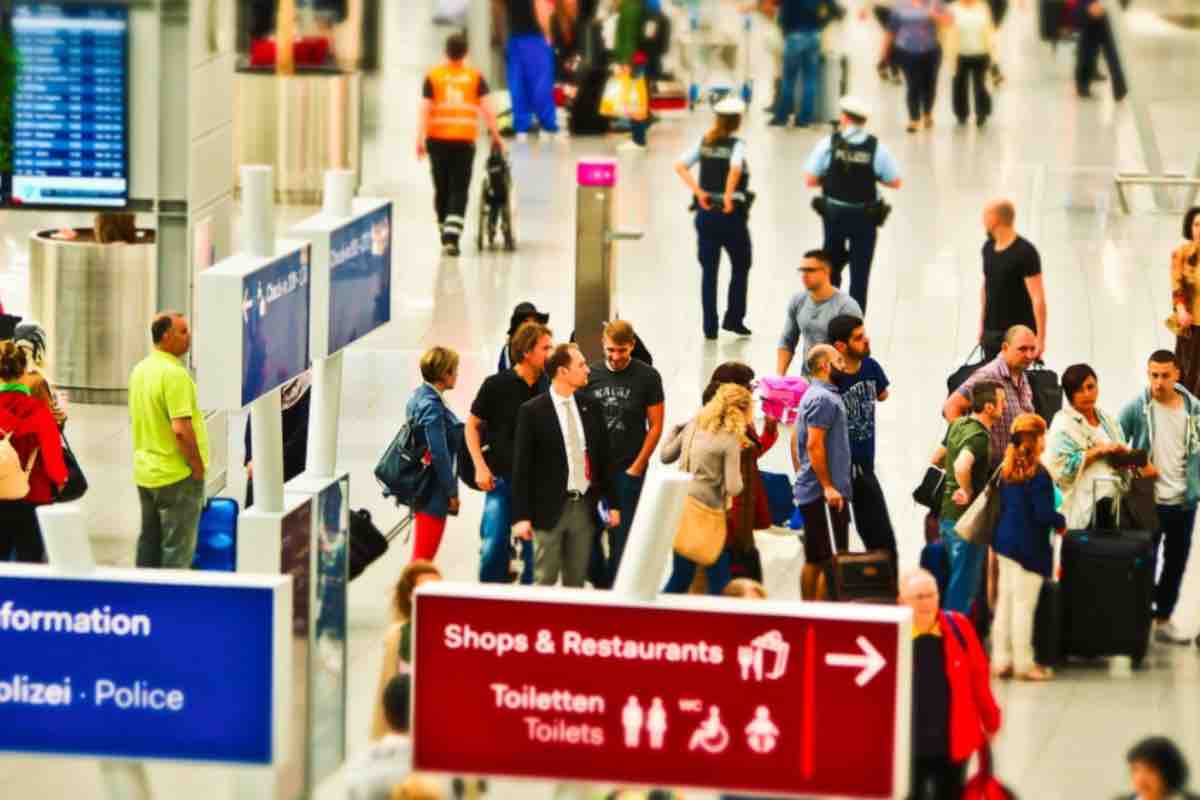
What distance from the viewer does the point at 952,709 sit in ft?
28.1

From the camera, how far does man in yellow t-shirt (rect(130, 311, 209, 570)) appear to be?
11.5 m

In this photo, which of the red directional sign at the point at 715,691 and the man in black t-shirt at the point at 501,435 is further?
the man in black t-shirt at the point at 501,435

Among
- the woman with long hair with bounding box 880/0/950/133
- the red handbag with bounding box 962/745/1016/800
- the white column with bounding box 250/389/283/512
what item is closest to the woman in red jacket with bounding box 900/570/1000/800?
the red handbag with bounding box 962/745/1016/800

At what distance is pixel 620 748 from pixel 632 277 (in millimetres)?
14969

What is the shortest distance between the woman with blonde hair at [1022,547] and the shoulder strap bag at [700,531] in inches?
46.5

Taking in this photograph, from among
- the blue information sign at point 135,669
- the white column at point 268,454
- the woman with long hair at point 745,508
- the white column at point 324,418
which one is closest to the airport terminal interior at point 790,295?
the blue information sign at point 135,669

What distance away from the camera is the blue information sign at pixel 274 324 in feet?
26.7

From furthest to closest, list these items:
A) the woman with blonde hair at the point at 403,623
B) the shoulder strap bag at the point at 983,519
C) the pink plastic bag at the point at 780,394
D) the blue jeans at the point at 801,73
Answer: the blue jeans at the point at 801,73 → the pink plastic bag at the point at 780,394 → the shoulder strap bag at the point at 983,519 → the woman with blonde hair at the point at 403,623

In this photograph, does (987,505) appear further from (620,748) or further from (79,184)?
(79,184)

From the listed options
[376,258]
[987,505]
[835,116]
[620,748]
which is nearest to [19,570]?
[620,748]

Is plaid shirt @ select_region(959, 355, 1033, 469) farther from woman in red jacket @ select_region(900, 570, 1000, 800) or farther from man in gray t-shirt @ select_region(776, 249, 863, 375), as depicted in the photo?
woman in red jacket @ select_region(900, 570, 1000, 800)

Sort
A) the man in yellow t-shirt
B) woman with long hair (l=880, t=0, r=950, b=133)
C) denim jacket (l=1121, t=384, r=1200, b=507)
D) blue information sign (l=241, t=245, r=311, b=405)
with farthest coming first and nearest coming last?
woman with long hair (l=880, t=0, r=950, b=133) → denim jacket (l=1121, t=384, r=1200, b=507) → the man in yellow t-shirt → blue information sign (l=241, t=245, r=311, b=405)

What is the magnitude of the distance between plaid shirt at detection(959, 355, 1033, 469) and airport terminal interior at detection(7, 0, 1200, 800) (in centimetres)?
109

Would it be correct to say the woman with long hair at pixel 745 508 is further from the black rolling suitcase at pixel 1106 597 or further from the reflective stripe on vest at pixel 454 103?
the reflective stripe on vest at pixel 454 103
